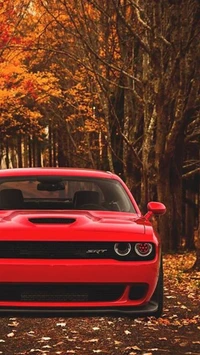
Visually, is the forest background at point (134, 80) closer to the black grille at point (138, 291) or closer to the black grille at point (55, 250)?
the black grille at point (138, 291)

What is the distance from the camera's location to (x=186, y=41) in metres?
14.9

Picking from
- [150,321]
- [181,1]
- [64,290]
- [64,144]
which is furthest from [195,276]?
[64,144]

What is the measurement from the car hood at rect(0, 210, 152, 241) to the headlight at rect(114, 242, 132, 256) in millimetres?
62

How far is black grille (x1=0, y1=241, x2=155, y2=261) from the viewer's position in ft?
17.4

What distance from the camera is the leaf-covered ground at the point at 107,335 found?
22.5 feet

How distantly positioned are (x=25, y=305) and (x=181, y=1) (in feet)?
36.0

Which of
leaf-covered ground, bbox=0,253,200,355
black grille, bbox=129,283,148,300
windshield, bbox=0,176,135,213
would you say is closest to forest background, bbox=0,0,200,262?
leaf-covered ground, bbox=0,253,200,355

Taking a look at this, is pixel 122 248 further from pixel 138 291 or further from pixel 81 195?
pixel 81 195

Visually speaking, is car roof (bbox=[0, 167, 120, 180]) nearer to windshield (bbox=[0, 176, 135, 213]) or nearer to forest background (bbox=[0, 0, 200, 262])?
windshield (bbox=[0, 176, 135, 213])

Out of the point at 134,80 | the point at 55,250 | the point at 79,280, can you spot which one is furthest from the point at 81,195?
the point at 134,80

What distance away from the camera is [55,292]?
5.43 meters

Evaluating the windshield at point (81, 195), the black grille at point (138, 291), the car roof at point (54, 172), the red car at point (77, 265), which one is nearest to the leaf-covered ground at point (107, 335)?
the black grille at point (138, 291)

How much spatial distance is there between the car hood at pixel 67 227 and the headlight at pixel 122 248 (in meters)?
0.06

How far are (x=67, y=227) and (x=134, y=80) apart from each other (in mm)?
13573
